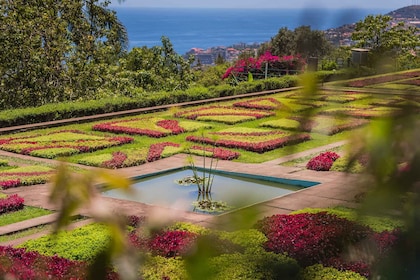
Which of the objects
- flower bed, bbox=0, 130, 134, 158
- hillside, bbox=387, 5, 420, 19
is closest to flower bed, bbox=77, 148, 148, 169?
flower bed, bbox=0, 130, 134, 158

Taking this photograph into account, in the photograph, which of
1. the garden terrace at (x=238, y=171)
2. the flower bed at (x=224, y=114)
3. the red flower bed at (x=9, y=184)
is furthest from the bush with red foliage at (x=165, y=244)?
the flower bed at (x=224, y=114)

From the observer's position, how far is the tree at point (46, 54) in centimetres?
1359

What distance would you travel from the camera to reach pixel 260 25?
0.75 metres

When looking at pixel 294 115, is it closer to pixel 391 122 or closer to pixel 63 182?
pixel 391 122

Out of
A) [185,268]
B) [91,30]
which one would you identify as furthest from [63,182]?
[91,30]

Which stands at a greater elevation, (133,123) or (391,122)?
(391,122)

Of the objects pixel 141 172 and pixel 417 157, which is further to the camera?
pixel 141 172

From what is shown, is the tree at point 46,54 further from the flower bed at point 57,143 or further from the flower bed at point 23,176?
the flower bed at point 23,176

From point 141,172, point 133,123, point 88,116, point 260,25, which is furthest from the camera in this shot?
point 88,116

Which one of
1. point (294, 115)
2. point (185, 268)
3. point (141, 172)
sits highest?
point (294, 115)

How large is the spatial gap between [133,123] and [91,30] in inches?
256

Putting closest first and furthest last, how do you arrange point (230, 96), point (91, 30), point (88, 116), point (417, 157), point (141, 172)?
point (417, 157) → point (141, 172) → point (88, 116) → point (230, 96) → point (91, 30)

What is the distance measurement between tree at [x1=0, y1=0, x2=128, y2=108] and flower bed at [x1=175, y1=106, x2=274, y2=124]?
3563mm

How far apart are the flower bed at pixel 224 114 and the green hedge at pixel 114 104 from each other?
1063mm
